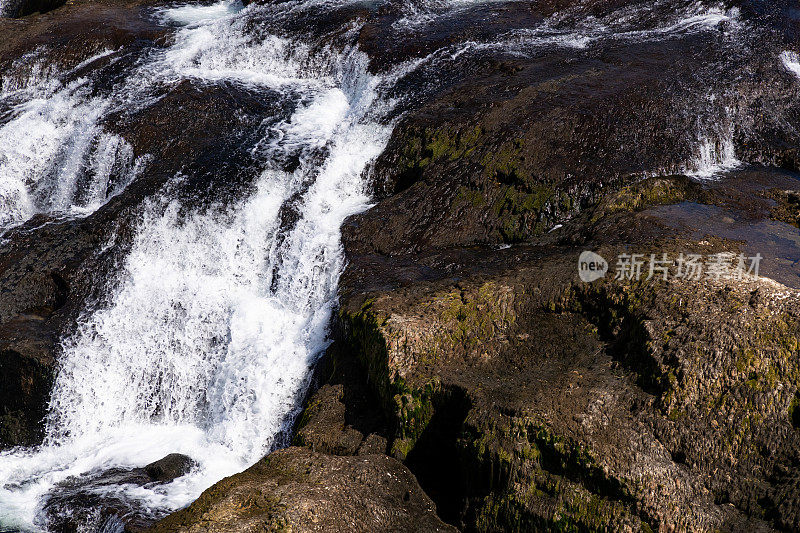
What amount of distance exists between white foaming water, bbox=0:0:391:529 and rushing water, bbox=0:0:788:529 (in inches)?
0.9

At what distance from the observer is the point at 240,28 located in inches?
621

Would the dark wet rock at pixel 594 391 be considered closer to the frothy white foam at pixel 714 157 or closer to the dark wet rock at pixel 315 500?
the dark wet rock at pixel 315 500

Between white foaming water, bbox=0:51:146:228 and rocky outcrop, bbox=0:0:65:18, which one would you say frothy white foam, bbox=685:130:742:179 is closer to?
white foaming water, bbox=0:51:146:228

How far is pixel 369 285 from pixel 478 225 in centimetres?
197

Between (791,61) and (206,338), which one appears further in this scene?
(791,61)

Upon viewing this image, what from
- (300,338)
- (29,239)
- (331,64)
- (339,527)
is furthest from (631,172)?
(29,239)

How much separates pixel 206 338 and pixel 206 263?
1420 millimetres

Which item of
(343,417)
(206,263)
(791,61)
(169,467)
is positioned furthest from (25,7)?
(791,61)

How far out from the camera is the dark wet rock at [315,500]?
17.7ft

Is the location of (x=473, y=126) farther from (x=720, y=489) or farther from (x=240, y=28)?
(x=240, y=28)

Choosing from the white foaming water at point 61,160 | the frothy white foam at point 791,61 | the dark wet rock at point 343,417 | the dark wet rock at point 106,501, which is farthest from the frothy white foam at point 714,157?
the white foaming water at point 61,160

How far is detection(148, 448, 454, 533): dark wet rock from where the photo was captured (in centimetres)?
539

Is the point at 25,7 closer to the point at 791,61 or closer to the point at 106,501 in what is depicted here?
the point at 106,501

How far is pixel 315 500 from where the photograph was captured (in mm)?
5562
